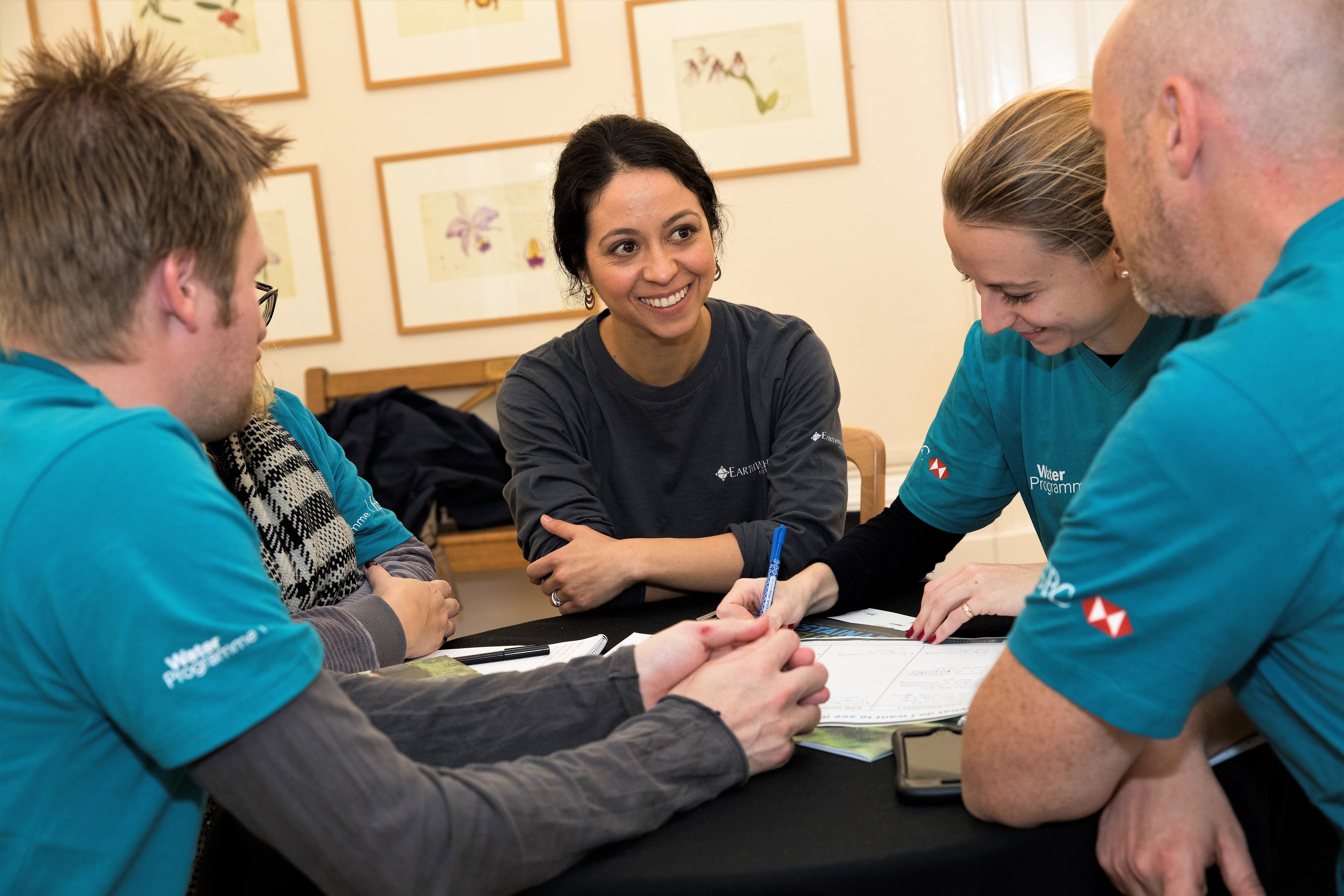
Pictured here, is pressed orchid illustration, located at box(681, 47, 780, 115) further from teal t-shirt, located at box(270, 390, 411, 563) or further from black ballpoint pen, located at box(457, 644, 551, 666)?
black ballpoint pen, located at box(457, 644, 551, 666)

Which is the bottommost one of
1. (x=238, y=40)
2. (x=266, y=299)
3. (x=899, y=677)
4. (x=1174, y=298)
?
(x=899, y=677)

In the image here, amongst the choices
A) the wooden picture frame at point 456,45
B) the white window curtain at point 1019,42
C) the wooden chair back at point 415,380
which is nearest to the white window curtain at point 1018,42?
the white window curtain at point 1019,42

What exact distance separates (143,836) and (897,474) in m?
3.28

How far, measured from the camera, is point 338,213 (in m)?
3.98

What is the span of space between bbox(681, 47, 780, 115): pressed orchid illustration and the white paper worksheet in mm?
2737

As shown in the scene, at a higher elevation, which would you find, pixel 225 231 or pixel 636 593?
pixel 225 231

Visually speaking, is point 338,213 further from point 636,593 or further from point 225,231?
point 225,231

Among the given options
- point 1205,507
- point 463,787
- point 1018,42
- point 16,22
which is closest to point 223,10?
point 16,22

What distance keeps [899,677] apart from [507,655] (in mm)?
554

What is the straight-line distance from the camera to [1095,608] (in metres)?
0.87

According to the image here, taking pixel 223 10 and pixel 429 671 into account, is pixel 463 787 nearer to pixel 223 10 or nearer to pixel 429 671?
pixel 429 671

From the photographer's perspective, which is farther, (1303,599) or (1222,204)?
(1222,204)

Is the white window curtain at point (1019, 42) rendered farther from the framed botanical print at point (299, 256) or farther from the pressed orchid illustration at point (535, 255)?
the framed botanical print at point (299, 256)

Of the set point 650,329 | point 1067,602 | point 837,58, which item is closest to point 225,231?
point 1067,602
